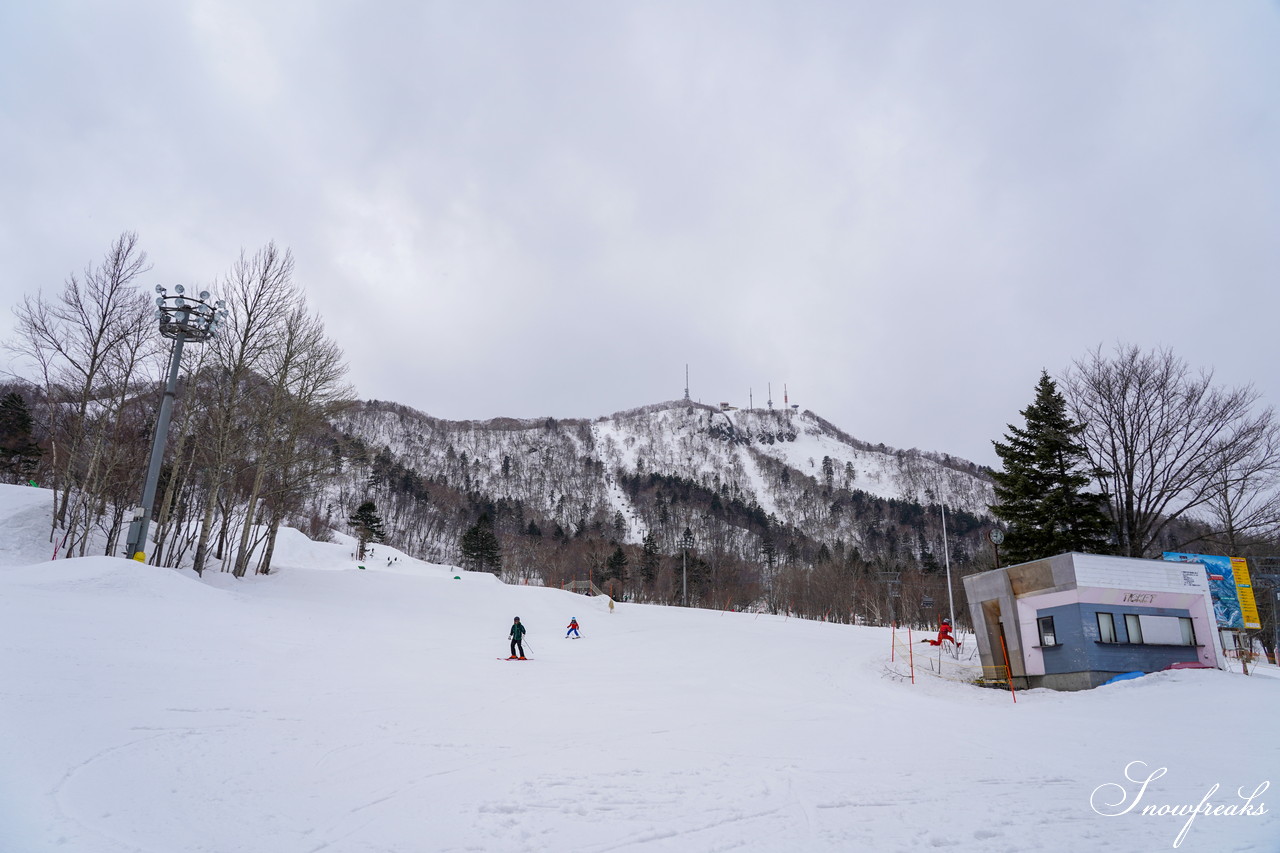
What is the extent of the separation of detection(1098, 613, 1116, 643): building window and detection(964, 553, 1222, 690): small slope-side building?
0.03m

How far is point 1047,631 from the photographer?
72.2ft

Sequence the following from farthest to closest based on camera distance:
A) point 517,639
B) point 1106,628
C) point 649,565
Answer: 1. point 649,565
2. point 1106,628
3. point 517,639

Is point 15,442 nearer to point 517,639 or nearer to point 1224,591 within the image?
point 517,639

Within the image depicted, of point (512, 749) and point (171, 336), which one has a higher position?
point (171, 336)

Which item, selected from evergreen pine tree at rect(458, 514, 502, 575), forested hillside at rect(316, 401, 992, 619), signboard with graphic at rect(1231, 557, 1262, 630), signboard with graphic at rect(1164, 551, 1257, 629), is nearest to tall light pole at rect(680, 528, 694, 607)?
forested hillside at rect(316, 401, 992, 619)

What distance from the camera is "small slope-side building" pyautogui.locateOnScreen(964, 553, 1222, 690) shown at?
2069 cm

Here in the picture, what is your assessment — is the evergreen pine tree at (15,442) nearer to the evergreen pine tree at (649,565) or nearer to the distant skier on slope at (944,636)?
Answer: the distant skier on slope at (944,636)

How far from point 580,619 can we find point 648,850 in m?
33.6

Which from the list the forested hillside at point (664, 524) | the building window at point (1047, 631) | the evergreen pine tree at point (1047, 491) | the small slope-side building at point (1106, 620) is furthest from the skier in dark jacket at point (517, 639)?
the evergreen pine tree at point (1047, 491)

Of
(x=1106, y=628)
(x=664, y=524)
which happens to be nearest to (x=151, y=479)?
(x=1106, y=628)

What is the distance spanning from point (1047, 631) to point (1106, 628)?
1705 mm

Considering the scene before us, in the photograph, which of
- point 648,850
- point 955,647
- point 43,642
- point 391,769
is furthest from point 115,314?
point 955,647

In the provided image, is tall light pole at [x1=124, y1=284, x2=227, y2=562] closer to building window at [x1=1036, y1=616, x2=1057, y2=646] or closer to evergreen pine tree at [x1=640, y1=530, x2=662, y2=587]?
building window at [x1=1036, y1=616, x2=1057, y2=646]

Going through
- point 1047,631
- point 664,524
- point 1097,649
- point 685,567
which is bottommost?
point 1097,649
